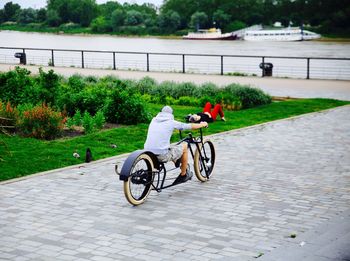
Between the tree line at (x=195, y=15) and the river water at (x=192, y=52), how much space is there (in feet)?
8.08

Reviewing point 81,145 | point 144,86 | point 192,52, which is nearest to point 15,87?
point 144,86

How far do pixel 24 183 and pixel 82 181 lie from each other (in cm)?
85

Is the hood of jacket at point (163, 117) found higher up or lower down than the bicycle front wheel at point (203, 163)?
higher up

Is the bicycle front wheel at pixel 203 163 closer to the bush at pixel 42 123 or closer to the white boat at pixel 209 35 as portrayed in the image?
the bush at pixel 42 123

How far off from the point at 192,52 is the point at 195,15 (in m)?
38.5

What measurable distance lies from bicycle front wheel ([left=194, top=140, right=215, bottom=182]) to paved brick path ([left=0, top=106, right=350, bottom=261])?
0.50 ft

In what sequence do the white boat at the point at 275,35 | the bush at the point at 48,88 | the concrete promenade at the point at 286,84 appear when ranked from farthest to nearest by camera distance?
the white boat at the point at 275,35
the concrete promenade at the point at 286,84
the bush at the point at 48,88

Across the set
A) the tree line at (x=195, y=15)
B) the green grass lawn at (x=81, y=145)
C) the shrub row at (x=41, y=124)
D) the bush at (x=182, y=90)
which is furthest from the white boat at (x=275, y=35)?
the shrub row at (x=41, y=124)

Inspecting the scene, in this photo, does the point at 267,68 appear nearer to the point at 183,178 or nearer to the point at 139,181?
the point at 183,178

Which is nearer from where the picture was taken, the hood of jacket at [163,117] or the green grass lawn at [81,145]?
the hood of jacket at [163,117]

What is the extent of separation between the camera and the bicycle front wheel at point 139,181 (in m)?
8.62

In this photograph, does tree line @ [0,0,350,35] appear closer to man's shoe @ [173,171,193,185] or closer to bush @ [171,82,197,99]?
bush @ [171,82,197,99]

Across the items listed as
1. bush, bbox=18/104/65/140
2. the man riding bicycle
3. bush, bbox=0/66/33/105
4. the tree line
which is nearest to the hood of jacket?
the man riding bicycle

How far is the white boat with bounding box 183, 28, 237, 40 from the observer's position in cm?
9350
